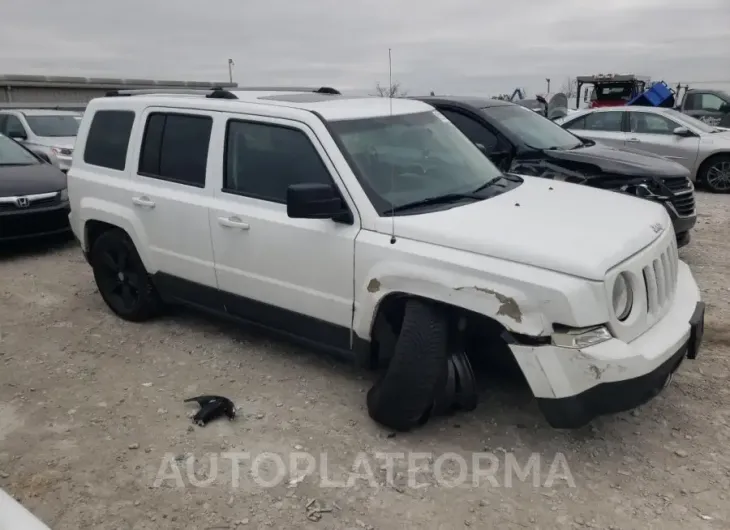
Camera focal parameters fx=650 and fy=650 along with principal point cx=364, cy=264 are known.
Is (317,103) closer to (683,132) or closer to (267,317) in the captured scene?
(267,317)

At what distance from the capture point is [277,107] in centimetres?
425

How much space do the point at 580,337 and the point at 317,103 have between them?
2327mm

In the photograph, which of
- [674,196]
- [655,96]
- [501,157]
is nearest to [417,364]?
[501,157]

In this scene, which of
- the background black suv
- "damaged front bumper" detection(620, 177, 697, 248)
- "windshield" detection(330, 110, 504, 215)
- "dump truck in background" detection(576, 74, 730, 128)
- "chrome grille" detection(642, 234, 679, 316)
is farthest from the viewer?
"dump truck in background" detection(576, 74, 730, 128)

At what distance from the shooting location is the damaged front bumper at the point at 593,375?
3.08 metres

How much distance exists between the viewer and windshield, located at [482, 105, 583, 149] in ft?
23.7

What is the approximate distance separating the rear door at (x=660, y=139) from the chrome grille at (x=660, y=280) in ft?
27.0

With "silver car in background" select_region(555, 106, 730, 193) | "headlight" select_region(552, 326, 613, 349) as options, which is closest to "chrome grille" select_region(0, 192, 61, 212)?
"headlight" select_region(552, 326, 613, 349)

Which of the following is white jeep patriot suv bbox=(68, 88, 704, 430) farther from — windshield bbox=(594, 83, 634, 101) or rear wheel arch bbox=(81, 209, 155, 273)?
windshield bbox=(594, 83, 634, 101)

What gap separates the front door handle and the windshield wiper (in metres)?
1.07

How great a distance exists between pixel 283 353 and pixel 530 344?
218 centimetres

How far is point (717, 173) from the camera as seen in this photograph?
11102 millimetres

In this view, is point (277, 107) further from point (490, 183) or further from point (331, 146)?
point (490, 183)

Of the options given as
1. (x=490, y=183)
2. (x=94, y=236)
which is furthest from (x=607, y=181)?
(x=94, y=236)
